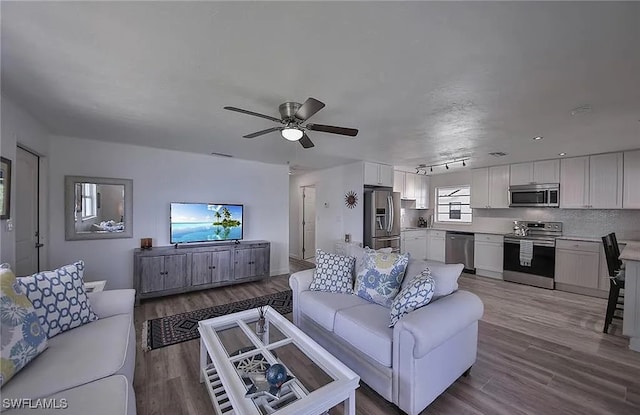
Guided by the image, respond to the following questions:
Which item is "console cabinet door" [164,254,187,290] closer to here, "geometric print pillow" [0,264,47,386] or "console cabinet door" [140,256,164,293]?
"console cabinet door" [140,256,164,293]

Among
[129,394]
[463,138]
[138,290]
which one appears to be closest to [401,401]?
[129,394]

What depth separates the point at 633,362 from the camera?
237 cm

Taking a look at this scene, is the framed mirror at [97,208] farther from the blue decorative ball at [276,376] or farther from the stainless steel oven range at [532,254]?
the stainless steel oven range at [532,254]

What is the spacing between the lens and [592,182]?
4.36 m

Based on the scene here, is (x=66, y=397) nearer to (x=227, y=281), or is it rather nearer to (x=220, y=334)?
(x=220, y=334)

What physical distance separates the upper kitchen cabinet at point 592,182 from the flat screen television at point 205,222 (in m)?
5.88

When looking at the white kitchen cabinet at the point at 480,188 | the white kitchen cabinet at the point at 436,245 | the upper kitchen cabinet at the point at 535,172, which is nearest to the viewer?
the upper kitchen cabinet at the point at 535,172

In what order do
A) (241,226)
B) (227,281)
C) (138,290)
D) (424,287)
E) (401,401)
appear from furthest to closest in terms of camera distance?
(241,226), (227,281), (138,290), (424,287), (401,401)

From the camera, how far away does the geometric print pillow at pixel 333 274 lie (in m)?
2.71

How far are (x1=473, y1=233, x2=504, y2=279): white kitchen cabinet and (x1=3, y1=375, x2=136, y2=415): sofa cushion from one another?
5936mm

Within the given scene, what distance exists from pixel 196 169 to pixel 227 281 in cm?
200

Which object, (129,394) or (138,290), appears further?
(138,290)

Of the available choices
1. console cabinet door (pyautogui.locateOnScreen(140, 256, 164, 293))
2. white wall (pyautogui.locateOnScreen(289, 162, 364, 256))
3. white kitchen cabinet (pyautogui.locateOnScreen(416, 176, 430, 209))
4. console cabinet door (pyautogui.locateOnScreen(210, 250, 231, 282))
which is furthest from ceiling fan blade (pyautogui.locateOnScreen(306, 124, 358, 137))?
white kitchen cabinet (pyautogui.locateOnScreen(416, 176, 430, 209))

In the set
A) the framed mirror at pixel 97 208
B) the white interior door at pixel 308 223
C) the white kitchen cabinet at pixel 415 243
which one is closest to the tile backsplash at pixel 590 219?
the white kitchen cabinet at pixel 415 243
